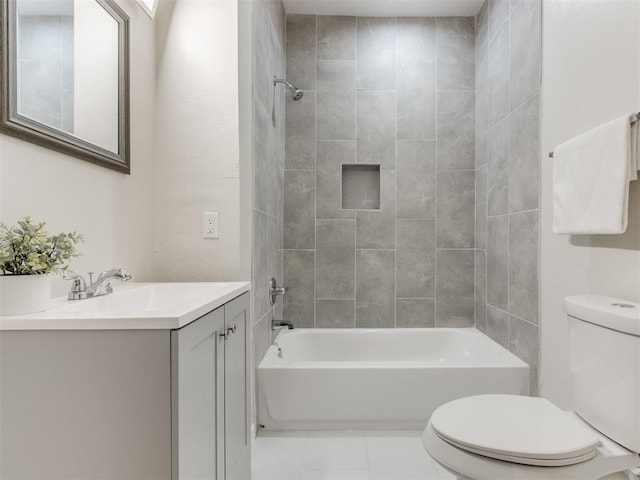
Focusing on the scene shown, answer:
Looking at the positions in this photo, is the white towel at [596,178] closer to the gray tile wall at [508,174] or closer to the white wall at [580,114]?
the white wall at [580,114]

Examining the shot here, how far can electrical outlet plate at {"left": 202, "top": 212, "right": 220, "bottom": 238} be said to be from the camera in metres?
1.68

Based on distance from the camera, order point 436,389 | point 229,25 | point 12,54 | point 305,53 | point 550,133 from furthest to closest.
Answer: point 305,53
point 436,389
point 550,133
point 229,25
point 12,54

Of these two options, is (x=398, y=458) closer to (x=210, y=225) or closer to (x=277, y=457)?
(x=277, y=457)

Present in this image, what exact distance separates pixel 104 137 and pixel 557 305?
2.06 meters

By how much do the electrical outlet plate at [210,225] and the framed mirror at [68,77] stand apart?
38 centimetres

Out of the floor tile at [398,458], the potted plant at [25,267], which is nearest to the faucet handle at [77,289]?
the potted plant at [25,267]

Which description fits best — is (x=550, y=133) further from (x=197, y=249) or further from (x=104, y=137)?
(x=104, y=137)

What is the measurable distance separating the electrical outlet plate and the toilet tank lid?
142 centimetres

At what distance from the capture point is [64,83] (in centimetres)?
118

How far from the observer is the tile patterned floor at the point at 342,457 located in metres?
1.66

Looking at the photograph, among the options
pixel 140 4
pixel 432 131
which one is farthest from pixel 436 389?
pixel 140 4

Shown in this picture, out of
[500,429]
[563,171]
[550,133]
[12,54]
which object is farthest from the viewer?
[550,133]

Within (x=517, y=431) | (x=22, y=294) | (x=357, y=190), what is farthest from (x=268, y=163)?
(x=517, y=431)

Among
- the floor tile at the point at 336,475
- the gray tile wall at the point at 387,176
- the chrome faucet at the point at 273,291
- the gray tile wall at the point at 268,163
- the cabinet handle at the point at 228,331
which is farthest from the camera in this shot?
the gray tile wall at the point at 387,176
